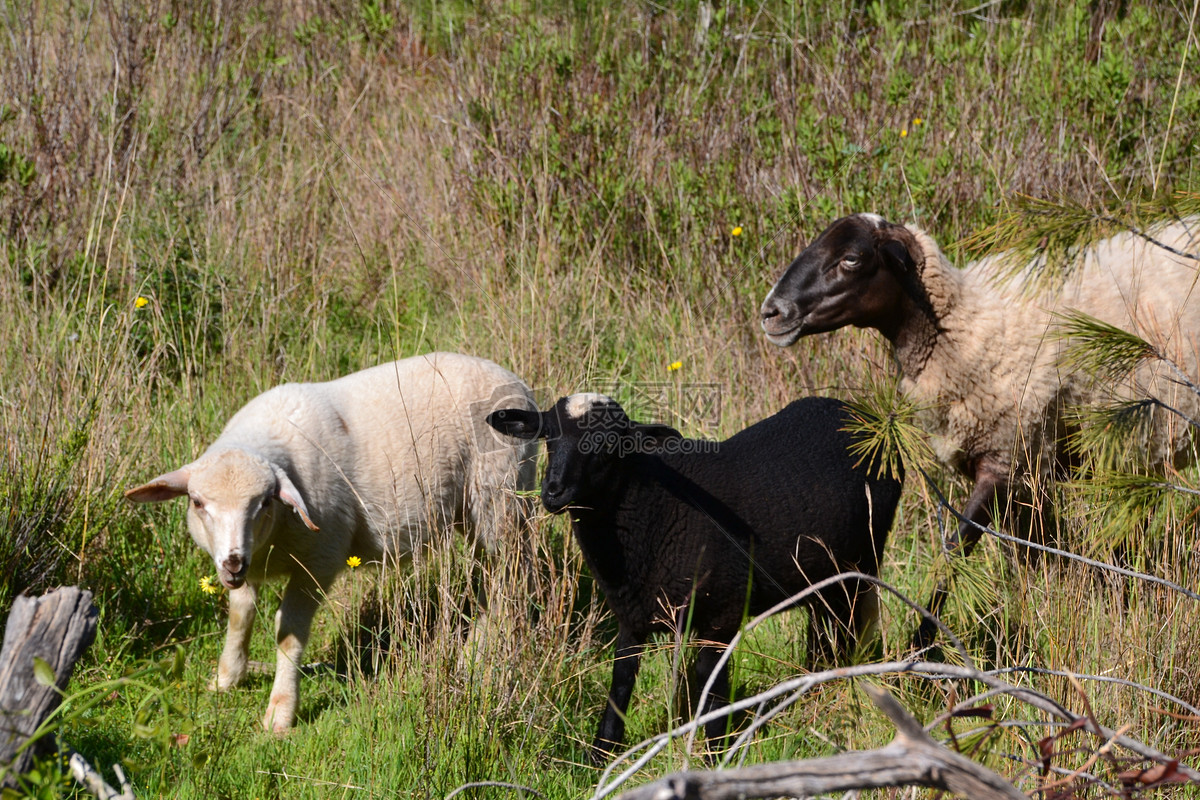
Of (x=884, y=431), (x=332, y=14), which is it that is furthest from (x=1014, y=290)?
(x=332, y=14)

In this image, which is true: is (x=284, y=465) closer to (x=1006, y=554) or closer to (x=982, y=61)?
(x=1006, y=554)

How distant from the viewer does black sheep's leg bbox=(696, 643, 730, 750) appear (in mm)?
3246

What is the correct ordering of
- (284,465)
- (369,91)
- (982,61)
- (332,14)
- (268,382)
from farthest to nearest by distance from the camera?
(332,14) → (369,91) → (982,61) → (268,382) → (284,465)

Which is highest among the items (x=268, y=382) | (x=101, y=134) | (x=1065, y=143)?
(x=1065, y=143)

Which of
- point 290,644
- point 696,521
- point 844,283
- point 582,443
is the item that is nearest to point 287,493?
point 290,644

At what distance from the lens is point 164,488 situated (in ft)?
11.8

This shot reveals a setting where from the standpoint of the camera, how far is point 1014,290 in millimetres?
4125

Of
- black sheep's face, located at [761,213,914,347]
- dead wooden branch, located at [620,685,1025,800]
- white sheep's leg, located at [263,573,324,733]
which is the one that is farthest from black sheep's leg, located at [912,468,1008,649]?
dead wooden branch, located at [620,685,1025,800]

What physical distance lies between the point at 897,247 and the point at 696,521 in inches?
52.9

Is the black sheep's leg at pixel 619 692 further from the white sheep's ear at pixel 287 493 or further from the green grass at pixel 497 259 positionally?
the white sheep's ear at pixel 287 493

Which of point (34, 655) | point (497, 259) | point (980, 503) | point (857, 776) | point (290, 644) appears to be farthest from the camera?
point (497, 259)

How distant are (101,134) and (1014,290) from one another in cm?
524

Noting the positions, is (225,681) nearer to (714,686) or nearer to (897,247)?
(714,686)

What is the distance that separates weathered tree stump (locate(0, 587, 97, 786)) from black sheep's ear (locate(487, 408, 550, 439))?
1737 millimetres
